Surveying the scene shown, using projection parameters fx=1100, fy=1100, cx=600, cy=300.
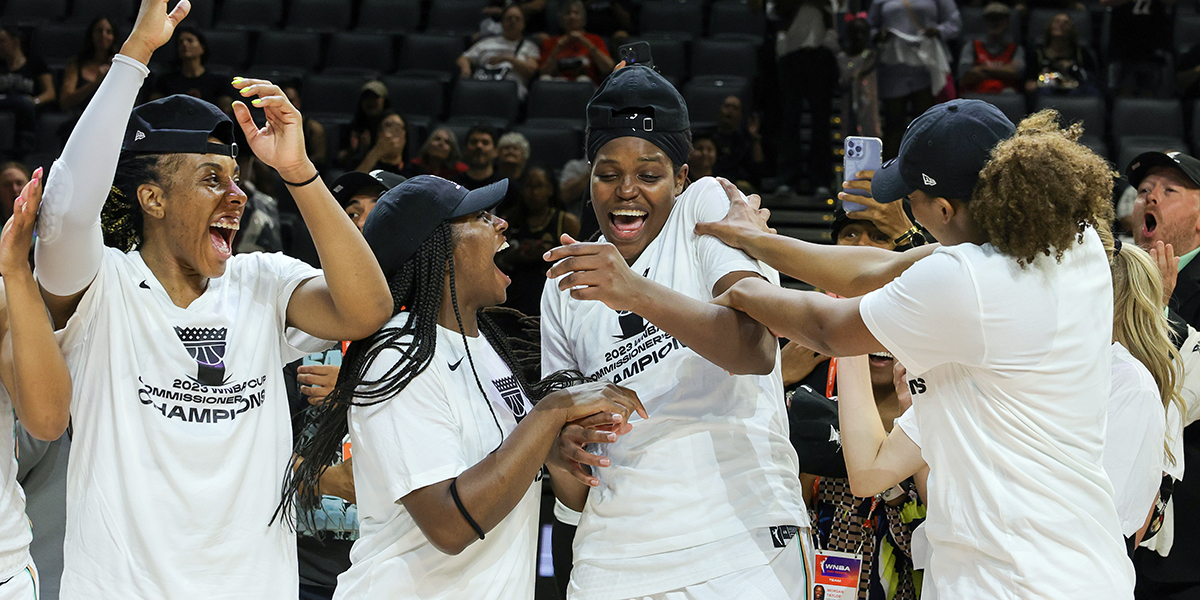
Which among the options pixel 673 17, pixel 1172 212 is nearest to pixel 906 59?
pixel 673 17

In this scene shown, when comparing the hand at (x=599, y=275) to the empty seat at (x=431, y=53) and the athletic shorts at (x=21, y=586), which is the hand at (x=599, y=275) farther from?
the empty seat at (x=431, y=53)

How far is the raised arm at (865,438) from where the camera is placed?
278cm

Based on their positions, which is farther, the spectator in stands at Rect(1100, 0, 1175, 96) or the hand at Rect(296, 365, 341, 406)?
the spectator in stands at Rect(1100, 0, 1175, 96)

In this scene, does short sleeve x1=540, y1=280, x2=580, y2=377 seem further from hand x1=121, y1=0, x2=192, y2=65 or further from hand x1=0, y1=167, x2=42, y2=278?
hand x1=0, y1=167, x2=42, y2=278

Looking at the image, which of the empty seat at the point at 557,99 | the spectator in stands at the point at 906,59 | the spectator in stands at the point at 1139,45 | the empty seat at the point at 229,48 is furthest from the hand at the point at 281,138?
the empty seat at the point at 229,48

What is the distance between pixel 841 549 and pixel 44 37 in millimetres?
9322

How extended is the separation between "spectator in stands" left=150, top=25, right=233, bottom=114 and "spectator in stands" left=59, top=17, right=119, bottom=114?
82 centimetres

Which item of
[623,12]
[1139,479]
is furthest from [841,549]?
[623,12]

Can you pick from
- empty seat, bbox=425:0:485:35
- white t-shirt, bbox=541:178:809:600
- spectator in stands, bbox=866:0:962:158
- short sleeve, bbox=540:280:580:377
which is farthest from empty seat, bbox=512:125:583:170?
white t-shirt, bbox=541:178:809:600

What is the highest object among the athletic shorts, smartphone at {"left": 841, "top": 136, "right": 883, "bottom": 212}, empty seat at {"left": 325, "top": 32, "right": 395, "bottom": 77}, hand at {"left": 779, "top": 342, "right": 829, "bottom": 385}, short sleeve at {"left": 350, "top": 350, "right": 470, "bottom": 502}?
empty seat at {"left": 325, "top": 32, "right": 395, "bottom": 77}

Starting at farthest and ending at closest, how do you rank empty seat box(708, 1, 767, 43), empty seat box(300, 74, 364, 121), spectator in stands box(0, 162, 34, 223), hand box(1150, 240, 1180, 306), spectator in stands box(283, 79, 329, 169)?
empty seat box(708, 1, 767, 43)
empty seat box(300, 74, 364, 121)
spectator in stands box(283, 79, 329, 169)
spectator in stands box(0, 162, 34, 223)
hand box(1150, 240, 1180, 306)

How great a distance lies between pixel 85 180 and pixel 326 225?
48 cm

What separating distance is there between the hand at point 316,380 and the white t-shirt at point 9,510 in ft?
2.70

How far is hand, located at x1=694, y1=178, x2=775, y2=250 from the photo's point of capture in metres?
2.64
